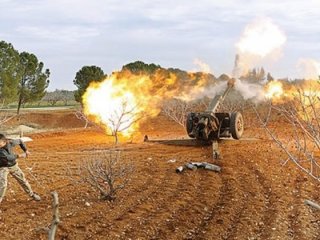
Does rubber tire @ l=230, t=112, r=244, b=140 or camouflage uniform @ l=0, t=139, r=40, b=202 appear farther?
rubber tire @ l=230, t=112, r=244, b=140

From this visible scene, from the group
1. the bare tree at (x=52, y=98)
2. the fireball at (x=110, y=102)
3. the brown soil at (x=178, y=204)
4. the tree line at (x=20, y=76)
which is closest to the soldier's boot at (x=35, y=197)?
the brown soil at (x=178, y=204)

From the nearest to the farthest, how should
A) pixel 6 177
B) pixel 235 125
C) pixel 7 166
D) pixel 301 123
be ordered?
pixel 301 123, pixel 6 177, pixel 7 166, pixel 235 125

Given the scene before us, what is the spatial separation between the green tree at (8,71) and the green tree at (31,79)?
366cm

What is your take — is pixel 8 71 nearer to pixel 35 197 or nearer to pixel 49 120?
pixel 49 120

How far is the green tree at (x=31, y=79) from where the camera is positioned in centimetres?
5275

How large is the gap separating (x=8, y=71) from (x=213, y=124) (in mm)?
30689

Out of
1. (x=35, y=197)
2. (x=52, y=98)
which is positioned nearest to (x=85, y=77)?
(x=35, y=197)

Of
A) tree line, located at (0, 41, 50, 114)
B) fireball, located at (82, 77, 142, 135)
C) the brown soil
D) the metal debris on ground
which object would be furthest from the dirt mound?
the metal debris on ground

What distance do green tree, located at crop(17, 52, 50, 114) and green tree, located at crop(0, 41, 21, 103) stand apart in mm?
3659

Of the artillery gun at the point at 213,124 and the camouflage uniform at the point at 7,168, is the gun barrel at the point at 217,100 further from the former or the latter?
the camouflage uniform at the point at 7,168

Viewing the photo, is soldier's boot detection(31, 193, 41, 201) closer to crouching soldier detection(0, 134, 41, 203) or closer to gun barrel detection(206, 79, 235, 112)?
crouching soldier detection(0, 134, 41, 203)

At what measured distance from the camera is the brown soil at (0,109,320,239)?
9922mm

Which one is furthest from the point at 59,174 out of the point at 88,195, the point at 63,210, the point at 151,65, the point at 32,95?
the point at 151,65

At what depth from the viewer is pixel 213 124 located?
68.9ft
